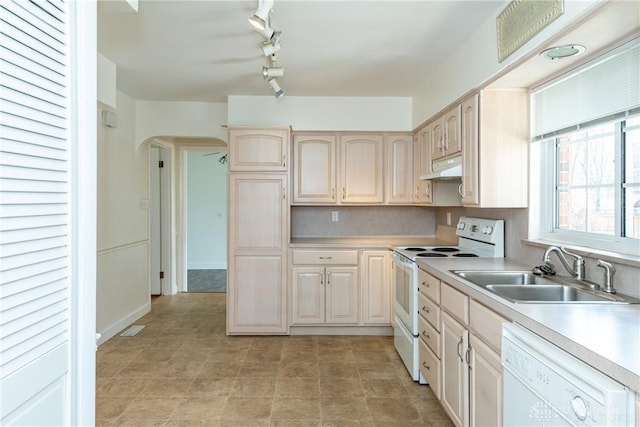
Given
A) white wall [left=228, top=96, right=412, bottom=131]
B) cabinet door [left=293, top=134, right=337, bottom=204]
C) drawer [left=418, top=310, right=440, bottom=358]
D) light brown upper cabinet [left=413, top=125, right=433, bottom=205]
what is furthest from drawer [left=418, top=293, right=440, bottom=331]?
white wall [left=228, top=96, right=412, bottom=131]

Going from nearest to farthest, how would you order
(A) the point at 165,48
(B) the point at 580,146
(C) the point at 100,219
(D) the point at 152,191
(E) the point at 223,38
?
(B) the point at 580,146 → (E) the point at 223,38 → (A) the point at 165,48 → (C) the point at 100,219 → (D) the point at 152,191

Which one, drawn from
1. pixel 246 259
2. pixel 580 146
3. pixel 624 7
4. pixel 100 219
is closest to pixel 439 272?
pixel 580 146

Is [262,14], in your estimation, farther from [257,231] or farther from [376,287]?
[376,287]

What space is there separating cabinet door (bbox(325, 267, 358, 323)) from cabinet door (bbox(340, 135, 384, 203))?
2.57ft

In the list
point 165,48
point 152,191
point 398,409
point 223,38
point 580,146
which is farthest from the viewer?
point 152,191

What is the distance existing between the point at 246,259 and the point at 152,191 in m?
2.46

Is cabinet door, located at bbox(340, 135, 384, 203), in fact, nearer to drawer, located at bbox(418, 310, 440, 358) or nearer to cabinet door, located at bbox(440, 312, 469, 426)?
drawer, located at bbox(418, 310, 440, 358)

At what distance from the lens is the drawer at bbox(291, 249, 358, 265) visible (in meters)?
3.63

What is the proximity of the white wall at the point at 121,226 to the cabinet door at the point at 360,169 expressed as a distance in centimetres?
231

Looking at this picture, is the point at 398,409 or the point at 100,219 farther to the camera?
the point at 100,219

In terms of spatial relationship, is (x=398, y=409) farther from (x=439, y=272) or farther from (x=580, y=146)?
(x=580, y=146)

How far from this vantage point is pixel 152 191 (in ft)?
17.1

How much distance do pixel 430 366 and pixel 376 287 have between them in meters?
1.29

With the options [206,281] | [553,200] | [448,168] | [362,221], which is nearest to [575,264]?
[553,200]
